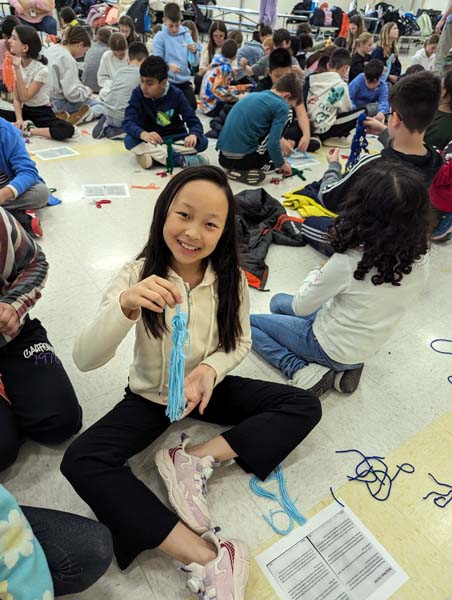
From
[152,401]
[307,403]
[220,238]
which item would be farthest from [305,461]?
[220,238]

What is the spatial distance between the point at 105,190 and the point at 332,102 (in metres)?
2.36

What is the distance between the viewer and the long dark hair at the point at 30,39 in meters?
3.13

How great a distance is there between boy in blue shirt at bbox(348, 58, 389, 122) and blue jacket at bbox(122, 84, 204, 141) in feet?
6.74

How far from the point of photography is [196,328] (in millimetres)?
1222

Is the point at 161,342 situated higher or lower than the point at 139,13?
lower

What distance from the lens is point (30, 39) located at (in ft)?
10.4

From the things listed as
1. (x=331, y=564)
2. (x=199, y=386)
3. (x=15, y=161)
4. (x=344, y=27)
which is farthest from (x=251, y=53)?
(x=331, y=564)

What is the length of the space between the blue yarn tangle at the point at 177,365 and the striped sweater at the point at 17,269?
59 cm

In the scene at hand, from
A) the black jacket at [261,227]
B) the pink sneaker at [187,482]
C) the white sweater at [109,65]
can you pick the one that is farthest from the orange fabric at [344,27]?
the pink sneaker at [187,482]

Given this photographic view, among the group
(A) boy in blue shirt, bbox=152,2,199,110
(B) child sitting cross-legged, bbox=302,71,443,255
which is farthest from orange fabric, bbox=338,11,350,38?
(B) child sitting cross-legged, bbox=302,71,443,255

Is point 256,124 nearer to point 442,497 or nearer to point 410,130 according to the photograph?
point 410,130

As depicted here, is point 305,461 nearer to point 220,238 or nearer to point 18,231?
point 220,238

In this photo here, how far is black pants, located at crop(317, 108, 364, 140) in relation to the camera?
159 inches

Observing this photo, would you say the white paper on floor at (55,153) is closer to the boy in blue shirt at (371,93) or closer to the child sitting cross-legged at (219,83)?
the child sitting cross-legged at (219,83)
